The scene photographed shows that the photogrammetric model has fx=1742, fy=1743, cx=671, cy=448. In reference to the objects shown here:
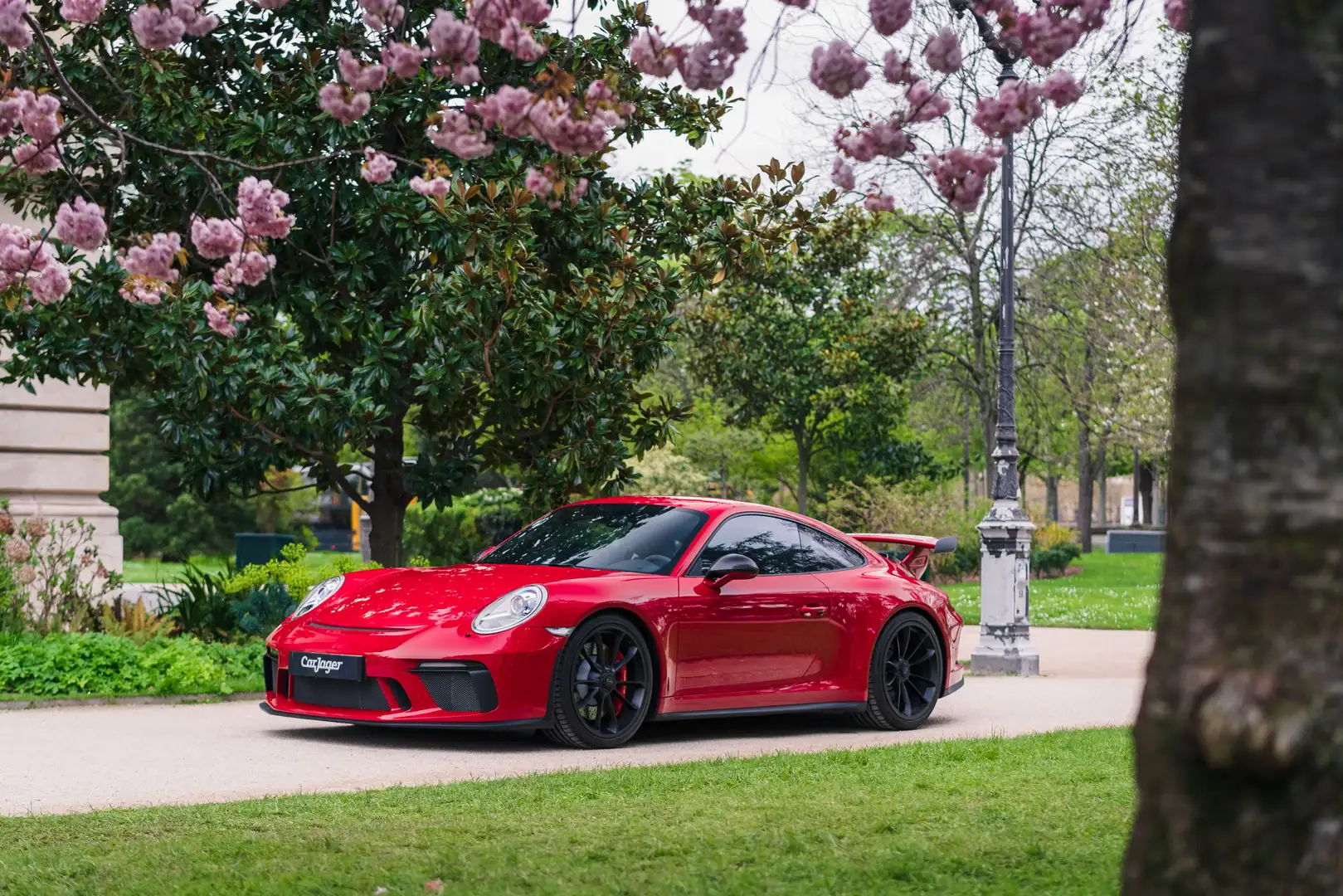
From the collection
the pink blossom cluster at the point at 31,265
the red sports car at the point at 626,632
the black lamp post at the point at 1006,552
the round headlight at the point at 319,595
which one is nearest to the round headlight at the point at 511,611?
the red sports car at the point at 626,632

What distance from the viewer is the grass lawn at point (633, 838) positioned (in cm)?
520

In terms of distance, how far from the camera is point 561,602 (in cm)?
924

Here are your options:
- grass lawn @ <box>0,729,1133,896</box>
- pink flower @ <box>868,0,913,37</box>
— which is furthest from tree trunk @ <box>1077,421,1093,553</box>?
pink flower @ <box>868,0,913,37</box>

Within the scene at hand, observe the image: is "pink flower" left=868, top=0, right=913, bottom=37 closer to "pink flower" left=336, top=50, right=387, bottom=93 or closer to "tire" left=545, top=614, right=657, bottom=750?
"pink flower" left=336, top=50, right=387, bottom=93

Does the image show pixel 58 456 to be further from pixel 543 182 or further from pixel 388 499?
pixel 543 182

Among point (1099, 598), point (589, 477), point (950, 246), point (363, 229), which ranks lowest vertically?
point (1099, 598)

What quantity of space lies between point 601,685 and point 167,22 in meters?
4.09

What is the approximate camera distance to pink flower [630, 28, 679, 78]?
6078 mm

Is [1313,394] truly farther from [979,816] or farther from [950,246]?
[950,246]

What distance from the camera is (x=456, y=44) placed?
21.2 feet

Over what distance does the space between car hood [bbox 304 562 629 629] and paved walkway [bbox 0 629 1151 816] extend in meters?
0.69

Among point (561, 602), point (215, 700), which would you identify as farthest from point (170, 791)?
point (215, 700)

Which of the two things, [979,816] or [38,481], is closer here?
[979,816]

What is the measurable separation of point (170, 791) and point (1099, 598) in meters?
22.7
